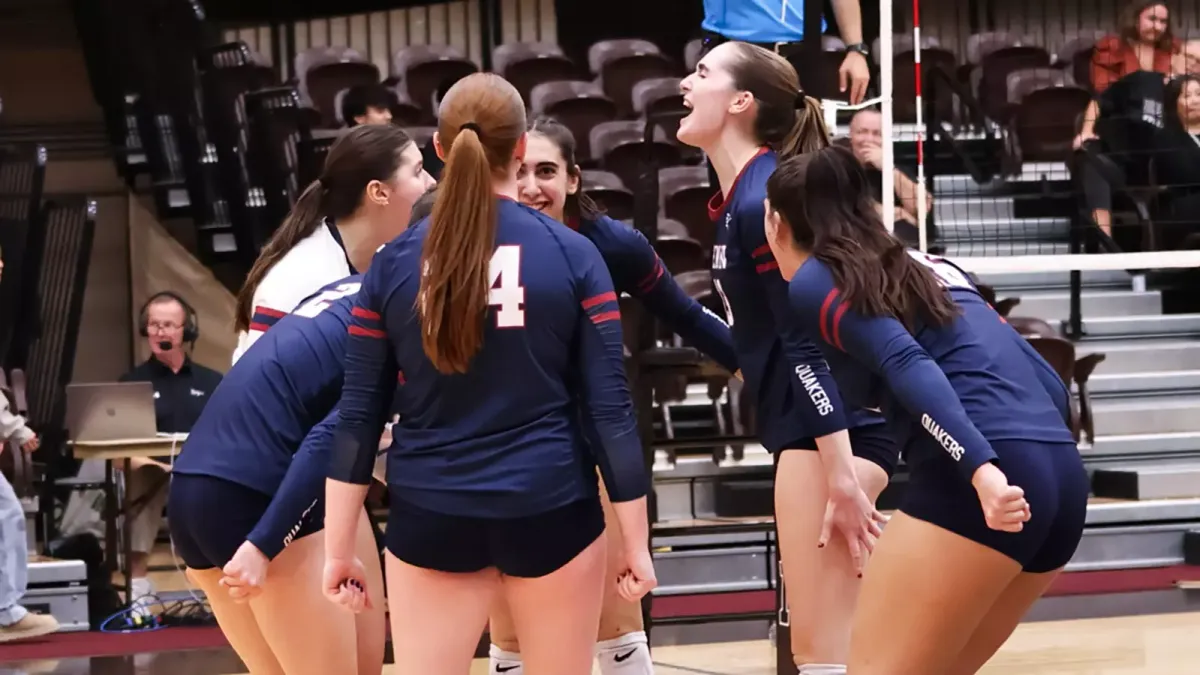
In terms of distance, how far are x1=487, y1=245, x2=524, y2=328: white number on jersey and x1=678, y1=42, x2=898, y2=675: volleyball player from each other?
1.10 metres

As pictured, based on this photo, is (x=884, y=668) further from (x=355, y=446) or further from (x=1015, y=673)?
(x=1015, y=673)

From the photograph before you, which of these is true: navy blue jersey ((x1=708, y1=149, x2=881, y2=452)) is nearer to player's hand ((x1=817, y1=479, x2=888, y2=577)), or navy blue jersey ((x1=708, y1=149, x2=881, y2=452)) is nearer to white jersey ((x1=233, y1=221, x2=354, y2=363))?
player's hand ((x1=817, y1=479, x2=888, y2=577))

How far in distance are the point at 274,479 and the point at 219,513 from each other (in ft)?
0.41

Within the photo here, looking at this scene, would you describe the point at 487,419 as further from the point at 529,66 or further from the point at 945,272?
the point at 529,66

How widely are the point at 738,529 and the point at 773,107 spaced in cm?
297

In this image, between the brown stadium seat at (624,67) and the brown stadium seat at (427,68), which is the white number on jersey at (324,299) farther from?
the brown stadium seat at (624,67)

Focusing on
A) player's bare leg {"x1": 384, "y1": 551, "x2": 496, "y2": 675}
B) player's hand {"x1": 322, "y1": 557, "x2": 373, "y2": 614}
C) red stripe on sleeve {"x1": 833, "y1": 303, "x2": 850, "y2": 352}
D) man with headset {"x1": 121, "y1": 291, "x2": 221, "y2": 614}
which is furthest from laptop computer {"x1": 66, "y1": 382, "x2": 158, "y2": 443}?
red stripe on sleeve {"x1": 833, "y1": 303, "x2": 850, "y2": 352}

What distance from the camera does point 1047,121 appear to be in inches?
412

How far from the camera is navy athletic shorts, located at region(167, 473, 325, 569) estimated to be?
10.8 feet

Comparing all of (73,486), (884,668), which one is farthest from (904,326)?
(73,486)

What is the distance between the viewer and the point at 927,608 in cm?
314

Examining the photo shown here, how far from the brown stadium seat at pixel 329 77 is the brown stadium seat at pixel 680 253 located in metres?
3.15

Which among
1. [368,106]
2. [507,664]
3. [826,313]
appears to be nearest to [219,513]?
[507,664]

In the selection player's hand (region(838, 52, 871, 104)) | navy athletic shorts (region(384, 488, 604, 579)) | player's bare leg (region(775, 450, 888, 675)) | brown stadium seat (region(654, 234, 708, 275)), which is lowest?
player's bare leg (region(775, 450, 888, 675))
